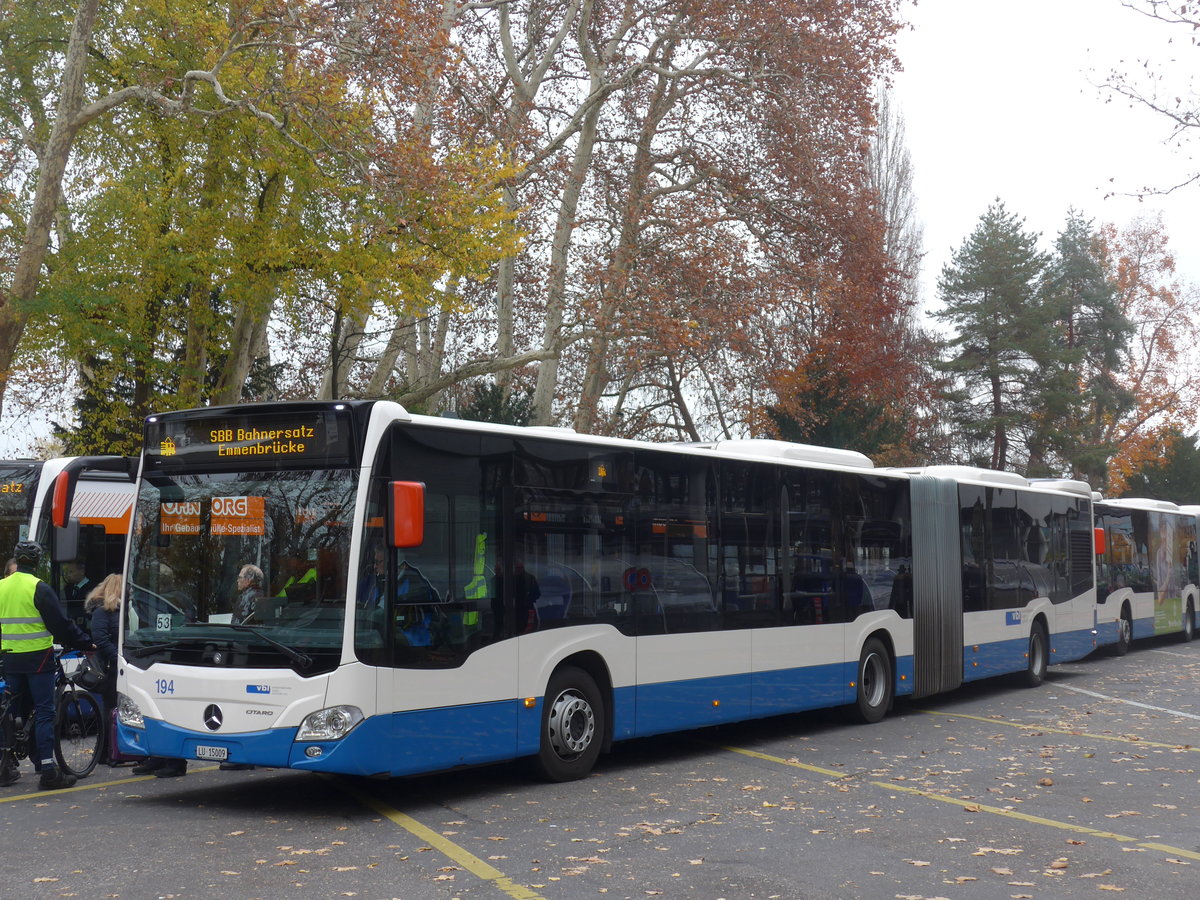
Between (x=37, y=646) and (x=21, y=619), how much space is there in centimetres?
25

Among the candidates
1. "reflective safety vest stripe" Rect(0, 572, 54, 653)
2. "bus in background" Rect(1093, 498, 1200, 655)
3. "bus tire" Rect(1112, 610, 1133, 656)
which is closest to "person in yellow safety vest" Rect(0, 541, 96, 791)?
"reflective safety vest stripe" Rect(0, 572, 54, 653)

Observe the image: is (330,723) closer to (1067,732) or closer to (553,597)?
(553,597)

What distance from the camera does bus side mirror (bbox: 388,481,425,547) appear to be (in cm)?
905

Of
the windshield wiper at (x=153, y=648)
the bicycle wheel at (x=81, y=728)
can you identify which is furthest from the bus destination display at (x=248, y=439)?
the bicycle wheel at (x=81, y=728)

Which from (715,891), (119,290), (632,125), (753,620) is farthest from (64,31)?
(715,891)

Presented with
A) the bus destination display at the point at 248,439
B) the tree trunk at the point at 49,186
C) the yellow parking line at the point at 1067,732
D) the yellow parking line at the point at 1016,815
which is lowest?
the yellow parking line at the point at 1067,732

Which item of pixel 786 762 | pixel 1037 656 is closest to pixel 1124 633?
pixel 1037 656

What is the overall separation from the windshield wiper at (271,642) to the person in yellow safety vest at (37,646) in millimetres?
1691

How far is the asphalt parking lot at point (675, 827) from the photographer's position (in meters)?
7.41

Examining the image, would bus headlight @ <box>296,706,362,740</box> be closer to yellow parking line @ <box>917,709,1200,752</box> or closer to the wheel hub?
the wheel hub

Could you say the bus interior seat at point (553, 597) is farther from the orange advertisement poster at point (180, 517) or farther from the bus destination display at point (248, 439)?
the orange advertisement poster at point (180, 517)

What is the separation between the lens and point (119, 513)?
16.3 m

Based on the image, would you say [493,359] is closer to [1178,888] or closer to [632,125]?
[632,125]

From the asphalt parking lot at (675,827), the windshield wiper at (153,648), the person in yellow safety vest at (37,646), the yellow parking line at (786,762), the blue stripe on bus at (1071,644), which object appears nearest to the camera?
the asphalt parking lot at (675,827)
